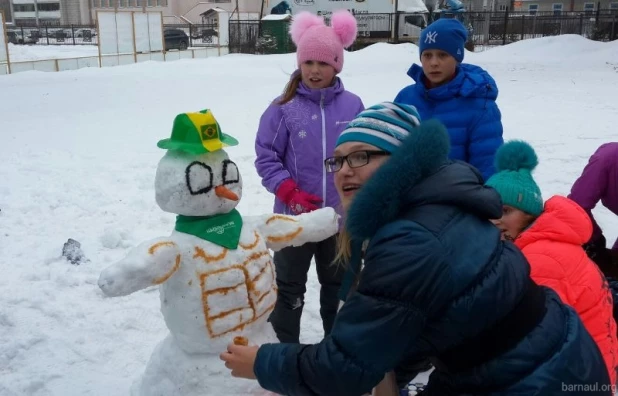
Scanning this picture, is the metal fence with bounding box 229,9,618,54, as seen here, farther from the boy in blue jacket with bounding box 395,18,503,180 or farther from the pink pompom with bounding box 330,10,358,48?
→ the boy in blue jacket with bounding box 395,18,503,180

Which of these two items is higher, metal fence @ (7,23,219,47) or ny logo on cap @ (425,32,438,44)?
ny logo on cap @ (425,32,438,44)

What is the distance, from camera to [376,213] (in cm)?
158

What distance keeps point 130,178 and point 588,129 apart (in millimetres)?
6621

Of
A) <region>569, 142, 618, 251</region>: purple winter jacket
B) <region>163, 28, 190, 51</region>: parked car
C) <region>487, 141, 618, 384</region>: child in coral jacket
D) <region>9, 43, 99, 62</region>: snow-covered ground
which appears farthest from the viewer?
<region>163, 28, 190, 51</region>: parked car

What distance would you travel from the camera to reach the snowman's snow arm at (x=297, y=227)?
110 inches

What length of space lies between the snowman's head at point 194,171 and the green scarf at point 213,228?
3 centimetres

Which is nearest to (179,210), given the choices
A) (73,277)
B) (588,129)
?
(73,277)

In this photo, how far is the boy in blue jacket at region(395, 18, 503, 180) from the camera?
319 cm

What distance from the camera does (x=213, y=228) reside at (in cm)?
253

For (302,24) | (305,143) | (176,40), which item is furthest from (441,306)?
(176,40)

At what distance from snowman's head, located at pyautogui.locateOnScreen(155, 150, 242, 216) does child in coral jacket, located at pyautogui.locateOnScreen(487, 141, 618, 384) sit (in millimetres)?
1229

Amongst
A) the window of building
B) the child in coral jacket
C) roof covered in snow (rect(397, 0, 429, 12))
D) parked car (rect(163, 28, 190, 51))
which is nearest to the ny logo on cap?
the child in coral jacket

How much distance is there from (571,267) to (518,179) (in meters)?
0.47

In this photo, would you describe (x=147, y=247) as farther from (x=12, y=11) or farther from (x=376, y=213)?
(x=12, y=11)
